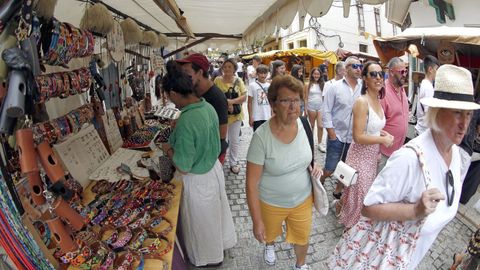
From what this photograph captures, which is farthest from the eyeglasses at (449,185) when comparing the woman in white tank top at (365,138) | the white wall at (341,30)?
the white wall at (341,30)

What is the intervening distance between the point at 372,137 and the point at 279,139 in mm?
1071

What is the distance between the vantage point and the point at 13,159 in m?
1.12

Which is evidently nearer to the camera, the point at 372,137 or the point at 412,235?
the point at 412,235

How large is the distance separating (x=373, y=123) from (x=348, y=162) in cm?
47

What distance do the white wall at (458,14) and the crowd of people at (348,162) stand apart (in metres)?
4.30

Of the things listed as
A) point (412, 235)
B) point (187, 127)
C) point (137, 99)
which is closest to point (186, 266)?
point (187, 127)

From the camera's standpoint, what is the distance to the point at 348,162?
280 centimetres

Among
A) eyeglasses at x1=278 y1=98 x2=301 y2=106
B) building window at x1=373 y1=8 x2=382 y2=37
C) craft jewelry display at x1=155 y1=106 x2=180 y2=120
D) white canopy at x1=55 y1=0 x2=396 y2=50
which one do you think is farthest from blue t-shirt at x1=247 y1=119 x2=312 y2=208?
building window at x1=373 y1=8 x2=382 y2=37

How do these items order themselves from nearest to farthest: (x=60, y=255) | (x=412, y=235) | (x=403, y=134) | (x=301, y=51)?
(x=60, y=255) < (x=412, y=235) < (x=403, y=134) < (x=301, y=51)

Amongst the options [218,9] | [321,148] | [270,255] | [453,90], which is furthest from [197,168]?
[321,148]

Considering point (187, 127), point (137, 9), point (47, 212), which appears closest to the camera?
point (47, 212)

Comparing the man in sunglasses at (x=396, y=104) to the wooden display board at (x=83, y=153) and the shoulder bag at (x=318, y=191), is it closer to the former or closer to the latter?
the shoulder bag at (x=318, y=191)

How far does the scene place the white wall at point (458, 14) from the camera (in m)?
5.80

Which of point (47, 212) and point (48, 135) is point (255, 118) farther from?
point (47, 212)
